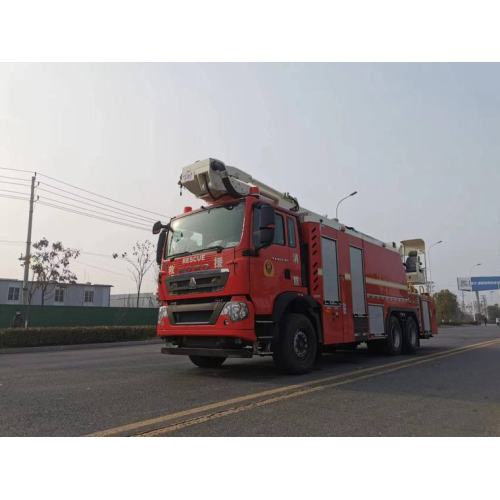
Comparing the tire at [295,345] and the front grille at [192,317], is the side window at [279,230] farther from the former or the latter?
the front grille at [192,317]

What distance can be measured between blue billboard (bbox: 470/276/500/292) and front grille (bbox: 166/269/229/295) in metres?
80.5

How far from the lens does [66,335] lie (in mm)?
18141

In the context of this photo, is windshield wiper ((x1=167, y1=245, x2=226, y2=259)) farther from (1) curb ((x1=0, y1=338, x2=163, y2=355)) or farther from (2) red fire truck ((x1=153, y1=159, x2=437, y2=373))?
(1) curb ((x1=0, y1=338, x2=163, y2=355))

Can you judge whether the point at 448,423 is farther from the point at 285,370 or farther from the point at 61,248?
the point at 61,248

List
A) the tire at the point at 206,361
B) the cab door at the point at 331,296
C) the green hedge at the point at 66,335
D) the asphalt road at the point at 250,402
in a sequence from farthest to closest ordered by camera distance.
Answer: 1. the green hedge at the point at 66,335
2. the tire at the point at 206,361
3. the cab door at the point at 331,296
4. the asphalt road at the point at 250,402

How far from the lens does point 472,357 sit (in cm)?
1036

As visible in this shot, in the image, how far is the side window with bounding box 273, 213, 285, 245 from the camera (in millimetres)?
7102

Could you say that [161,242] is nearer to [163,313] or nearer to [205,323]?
[163,313]

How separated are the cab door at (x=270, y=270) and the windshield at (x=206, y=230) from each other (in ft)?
1.14

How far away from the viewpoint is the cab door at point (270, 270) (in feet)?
20.9

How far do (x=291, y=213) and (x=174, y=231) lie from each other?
7.39ft

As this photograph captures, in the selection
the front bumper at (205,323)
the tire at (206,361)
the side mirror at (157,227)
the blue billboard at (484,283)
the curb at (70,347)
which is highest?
the blue billboard at (484,283)

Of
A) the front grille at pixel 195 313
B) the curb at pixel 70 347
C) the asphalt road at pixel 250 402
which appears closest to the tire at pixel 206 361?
the asphalt road at pixel 250 402

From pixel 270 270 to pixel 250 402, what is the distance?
239 cm
